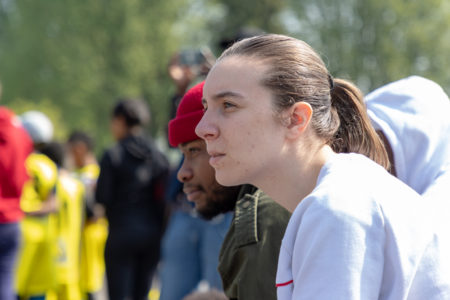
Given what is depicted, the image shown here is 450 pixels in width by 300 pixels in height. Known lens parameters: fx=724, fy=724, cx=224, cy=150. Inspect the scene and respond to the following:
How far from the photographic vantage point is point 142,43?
109 ft

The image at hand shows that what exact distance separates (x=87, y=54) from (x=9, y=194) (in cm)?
2789

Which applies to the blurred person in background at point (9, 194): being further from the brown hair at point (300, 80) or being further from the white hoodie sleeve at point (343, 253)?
the white hoodie sleeve at point (343, 253)

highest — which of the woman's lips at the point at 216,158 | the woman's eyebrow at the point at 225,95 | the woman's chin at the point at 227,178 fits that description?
the woman's eyebrow at the point at 225,95

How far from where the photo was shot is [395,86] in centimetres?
286

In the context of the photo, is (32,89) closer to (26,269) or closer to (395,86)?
(26,269)

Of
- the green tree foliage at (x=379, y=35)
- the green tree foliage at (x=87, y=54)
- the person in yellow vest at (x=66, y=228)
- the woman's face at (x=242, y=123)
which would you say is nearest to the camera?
the woman's face at (x=242, y=123)

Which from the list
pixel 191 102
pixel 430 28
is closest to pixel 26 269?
pixel 191 102

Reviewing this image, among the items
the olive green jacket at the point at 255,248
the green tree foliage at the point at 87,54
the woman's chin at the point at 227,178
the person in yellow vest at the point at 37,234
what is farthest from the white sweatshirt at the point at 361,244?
the green tree foliage at the point at 87,54

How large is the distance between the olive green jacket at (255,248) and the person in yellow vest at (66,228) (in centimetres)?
420

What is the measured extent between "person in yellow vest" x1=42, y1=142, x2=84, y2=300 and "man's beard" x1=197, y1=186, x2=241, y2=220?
3.70 metres

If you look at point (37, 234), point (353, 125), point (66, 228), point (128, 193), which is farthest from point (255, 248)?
point (66, 228)

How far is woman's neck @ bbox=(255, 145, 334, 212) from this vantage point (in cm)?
175

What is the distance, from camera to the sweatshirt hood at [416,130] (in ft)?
8.41

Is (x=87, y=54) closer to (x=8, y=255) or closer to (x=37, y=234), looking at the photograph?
(x=37, y=234)
